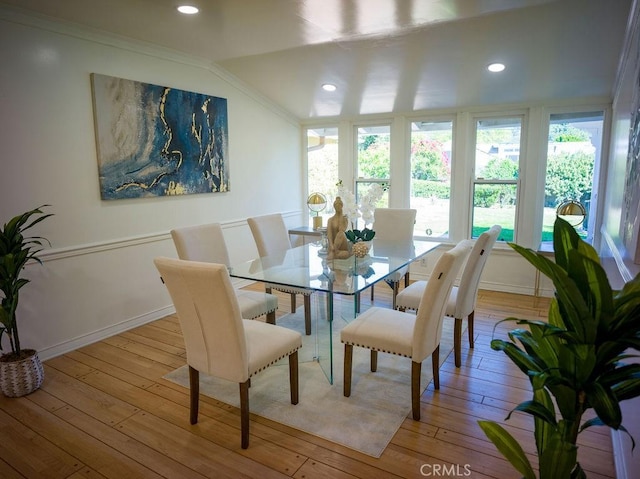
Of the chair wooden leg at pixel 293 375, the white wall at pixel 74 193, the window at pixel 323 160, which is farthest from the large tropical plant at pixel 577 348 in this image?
the window at pixel 323 160

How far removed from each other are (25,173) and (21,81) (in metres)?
0.64

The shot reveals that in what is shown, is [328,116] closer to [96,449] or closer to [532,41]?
[532,41]

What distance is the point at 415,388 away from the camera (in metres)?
2.36

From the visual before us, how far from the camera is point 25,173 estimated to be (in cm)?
296

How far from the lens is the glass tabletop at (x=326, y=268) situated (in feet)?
8.56

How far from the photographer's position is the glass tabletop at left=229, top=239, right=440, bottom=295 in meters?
2.61

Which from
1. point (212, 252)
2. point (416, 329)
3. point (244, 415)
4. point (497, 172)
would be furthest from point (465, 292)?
point (497, 172)

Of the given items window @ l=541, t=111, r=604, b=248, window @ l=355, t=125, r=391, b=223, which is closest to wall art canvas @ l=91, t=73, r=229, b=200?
window @ l=355, t=125, r=391, b=223

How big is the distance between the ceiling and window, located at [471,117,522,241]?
1.11ft

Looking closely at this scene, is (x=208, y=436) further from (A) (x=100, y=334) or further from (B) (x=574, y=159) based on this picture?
(B) (x=574, y=159)

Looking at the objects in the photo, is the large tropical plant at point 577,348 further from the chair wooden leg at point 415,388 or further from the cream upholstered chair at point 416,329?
the chair wooden leg at point 415,388

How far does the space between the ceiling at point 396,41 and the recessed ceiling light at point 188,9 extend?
0.05m

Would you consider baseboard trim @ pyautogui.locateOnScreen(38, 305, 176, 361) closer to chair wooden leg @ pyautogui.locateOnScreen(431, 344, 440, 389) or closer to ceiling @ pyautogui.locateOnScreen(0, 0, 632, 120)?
ceiling @ pyautogui.locateOnScreen(0, 0, 632, 120)

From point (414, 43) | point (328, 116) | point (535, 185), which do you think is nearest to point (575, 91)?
point (535, 185)
